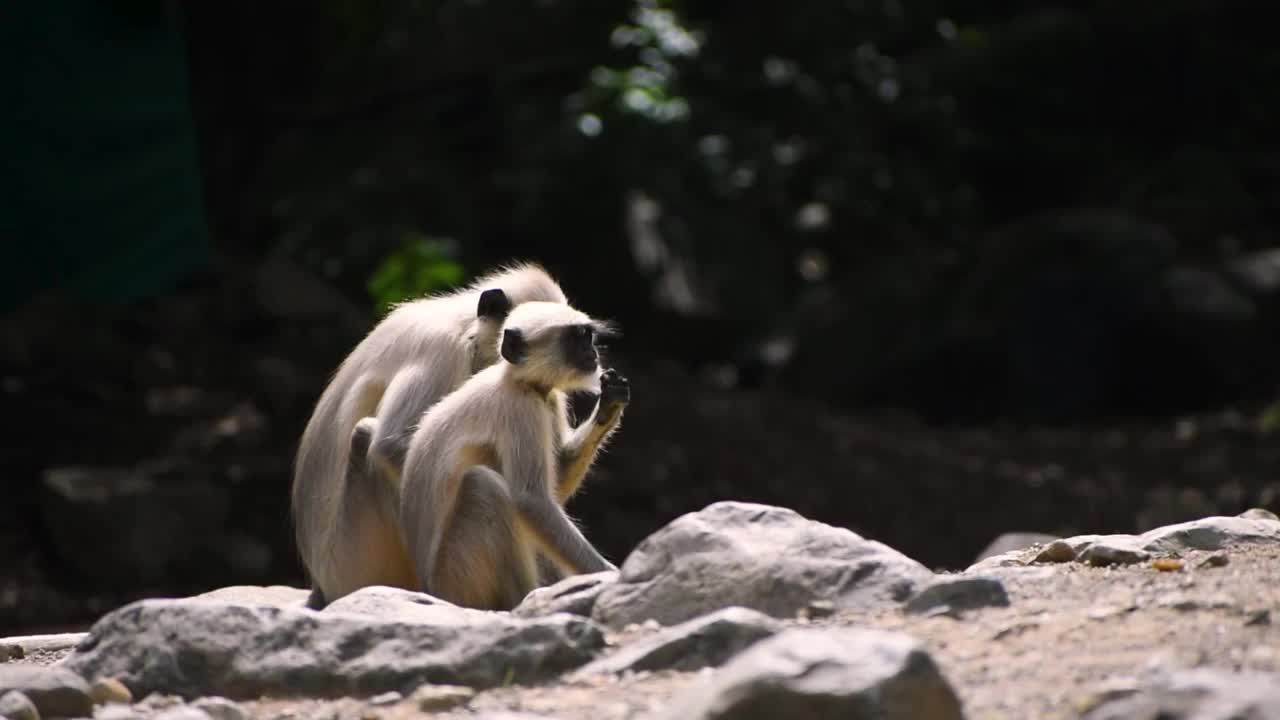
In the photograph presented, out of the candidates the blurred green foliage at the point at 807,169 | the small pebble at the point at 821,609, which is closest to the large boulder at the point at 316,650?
the small pebble at the point at 821,609

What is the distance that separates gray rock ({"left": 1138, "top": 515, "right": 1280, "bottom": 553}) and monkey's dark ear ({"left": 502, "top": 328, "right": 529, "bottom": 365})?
6.14 ft

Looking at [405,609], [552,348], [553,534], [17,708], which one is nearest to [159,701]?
[17,708]

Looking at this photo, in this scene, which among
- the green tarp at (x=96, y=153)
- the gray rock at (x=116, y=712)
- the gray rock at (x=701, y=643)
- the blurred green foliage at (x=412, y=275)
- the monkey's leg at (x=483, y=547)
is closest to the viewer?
the gray rock at (x=116, y=712)

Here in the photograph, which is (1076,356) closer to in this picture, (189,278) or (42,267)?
(189,278)

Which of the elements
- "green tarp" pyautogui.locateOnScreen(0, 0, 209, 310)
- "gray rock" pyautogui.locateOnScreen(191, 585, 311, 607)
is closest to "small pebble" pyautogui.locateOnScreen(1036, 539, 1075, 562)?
"gray rock" pyautogui.locateOnScreen(191, 585, 311, 607)

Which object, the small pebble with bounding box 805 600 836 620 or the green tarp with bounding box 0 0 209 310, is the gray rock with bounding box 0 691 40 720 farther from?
the green tarp with bounding box 0 0 209 310

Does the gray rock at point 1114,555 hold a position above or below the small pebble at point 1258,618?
below

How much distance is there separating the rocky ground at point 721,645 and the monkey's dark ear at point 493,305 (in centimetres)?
163

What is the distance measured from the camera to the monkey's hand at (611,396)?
5.52 meters

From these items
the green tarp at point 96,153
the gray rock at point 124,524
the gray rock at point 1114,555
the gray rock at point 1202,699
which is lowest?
the gray rock at point 124,524

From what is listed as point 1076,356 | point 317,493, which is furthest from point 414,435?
point 1076,356

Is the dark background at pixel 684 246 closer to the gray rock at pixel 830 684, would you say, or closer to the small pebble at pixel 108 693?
the small pebble at pixel 108 693

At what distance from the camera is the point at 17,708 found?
364cm

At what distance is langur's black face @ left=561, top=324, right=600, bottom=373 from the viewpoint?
5.50 meters
